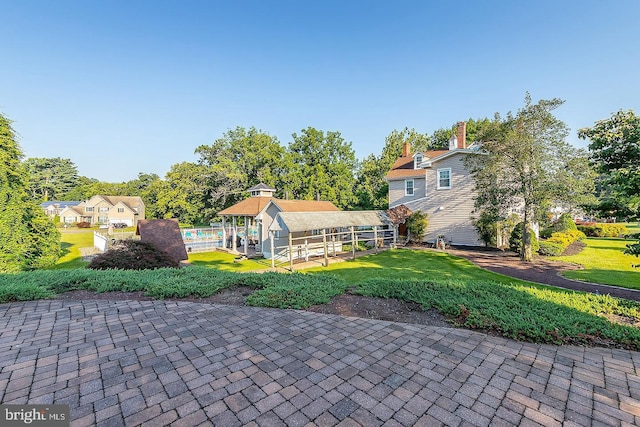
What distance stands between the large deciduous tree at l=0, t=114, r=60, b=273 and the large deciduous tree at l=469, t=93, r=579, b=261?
23.2 m

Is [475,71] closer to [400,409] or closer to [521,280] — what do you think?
[521,280]

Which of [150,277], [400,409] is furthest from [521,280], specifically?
[150,277]

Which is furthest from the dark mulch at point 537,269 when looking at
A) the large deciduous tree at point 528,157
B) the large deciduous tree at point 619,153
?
the large deciduous tree at point 619,153

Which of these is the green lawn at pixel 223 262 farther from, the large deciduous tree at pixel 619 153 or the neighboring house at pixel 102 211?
the neighboring house at pixel 102 211

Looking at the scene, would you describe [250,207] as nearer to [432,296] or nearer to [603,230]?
[432,296]

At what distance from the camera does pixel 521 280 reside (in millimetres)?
10820

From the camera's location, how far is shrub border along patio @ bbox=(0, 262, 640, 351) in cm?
456

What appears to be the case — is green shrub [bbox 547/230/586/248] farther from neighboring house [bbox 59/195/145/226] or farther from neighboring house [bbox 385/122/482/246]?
neighboring house [bbox 59/195/145/226]

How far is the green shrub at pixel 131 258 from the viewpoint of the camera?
Answer: 952 cm

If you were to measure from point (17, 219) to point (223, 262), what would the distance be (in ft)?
32.2

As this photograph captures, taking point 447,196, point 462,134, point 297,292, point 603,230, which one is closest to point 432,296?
point 297,292

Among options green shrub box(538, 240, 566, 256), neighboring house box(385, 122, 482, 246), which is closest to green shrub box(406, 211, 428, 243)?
neighboring house box(385, 122, 482, 246)

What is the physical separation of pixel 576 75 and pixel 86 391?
54.1 ft

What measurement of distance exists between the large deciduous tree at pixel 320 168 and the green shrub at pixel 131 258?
1974cm
